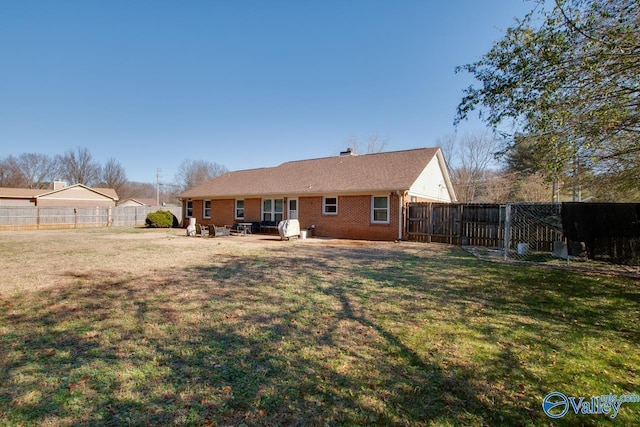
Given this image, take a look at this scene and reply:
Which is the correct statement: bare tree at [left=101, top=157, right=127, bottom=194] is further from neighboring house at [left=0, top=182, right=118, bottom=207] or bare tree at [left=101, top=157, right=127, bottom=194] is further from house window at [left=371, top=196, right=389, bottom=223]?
house window at [left=371, top=196, right=389, bottom=223]

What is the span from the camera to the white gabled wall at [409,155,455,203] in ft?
53.8

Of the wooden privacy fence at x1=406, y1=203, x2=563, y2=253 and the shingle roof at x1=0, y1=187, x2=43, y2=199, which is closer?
the wooden privacy fence at x1=406, y1=203, x2=563, y2=253

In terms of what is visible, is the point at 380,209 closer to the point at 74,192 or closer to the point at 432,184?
the point at 432,184

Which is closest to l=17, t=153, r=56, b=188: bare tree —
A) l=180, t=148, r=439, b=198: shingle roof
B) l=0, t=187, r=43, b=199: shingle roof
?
l=0, t=187, r=43, b=199: shingle roof

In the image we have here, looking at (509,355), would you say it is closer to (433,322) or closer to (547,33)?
(433,322)

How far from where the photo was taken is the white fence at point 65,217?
22.9 meters

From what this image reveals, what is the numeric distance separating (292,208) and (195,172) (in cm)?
4873

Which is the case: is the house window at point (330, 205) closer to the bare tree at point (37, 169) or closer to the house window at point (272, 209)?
the house window at point (272, 209)

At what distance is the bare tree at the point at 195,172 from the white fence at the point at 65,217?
106ft

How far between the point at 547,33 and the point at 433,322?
5.82 meters

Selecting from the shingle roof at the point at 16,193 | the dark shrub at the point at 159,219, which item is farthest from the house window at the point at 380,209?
the shingle roof at the point at 16,193

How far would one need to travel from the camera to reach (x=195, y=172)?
198 feet

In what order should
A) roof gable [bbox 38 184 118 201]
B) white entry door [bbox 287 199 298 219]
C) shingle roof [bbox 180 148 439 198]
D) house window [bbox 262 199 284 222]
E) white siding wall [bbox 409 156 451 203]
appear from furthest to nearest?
roof gable [bbox 38 184 118 201] → house window [bbox 262 199 284 222] → white entry door [bbox 287 199 298 219] → white siding wall [bbox 409 156 451 203] → shingle roof [bbox 180 148 439 198]

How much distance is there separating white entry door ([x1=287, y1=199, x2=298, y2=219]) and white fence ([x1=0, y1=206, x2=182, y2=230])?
1274 centimetres
